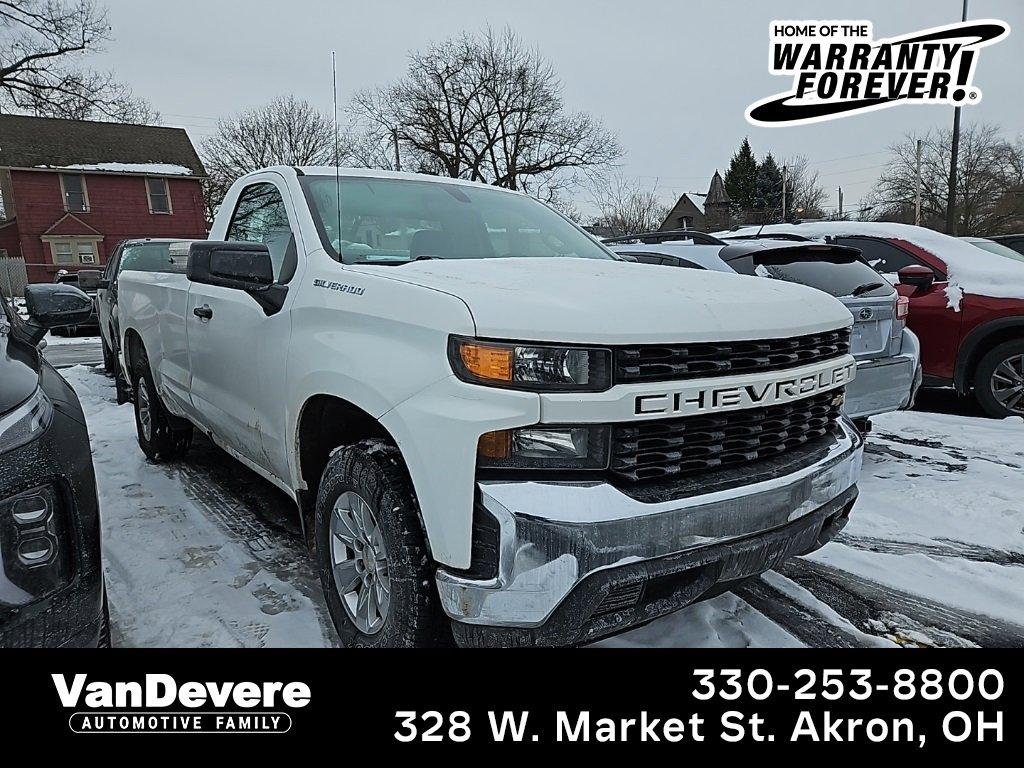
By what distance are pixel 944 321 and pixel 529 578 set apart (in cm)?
563

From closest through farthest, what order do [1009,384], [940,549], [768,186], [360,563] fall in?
[360,563]
[940,549]
[1009,384]
[768,186]

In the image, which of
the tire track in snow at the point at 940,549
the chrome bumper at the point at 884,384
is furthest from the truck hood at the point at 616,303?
the chrome bumper at the point at 884,384

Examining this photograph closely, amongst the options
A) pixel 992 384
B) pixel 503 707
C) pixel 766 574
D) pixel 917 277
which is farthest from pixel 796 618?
pixel 992 384

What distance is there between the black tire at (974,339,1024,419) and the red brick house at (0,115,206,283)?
1265 inches

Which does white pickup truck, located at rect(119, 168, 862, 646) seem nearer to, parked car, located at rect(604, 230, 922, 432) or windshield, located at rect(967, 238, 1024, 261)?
parked car, located at rect(604, 230, 922, 432)

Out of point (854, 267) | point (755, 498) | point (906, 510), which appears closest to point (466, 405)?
point (755, 498)

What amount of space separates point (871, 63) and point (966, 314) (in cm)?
479

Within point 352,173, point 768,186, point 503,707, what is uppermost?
point 768,186

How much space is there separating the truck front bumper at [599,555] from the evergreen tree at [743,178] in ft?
179

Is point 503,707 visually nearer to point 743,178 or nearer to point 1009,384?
point 1009,384

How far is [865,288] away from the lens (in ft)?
14.6

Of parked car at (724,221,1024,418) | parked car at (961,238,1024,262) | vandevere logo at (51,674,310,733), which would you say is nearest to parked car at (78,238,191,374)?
vandevere logo at (51,674,310,733)

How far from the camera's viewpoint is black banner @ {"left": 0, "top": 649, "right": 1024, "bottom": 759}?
72.5 inches

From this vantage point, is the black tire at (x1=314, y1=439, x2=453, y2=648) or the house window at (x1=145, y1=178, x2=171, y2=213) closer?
the black tire at (x1=314, y1=439, x2=453, y2=648)
